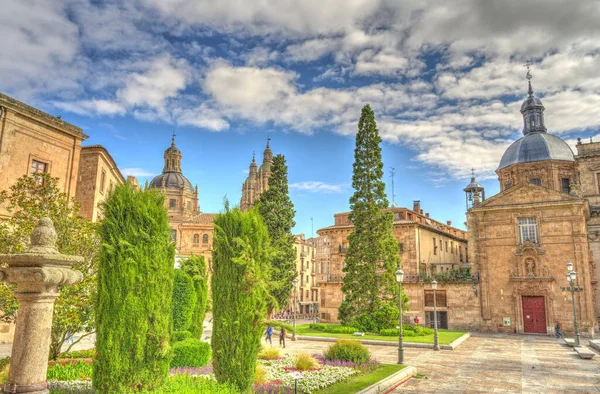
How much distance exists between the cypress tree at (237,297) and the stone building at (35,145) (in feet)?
54.8

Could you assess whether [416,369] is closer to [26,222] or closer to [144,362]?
[144,362]

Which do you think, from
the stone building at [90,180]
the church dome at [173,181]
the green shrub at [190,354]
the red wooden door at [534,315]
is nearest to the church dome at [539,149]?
the red wooden door at [534,315]

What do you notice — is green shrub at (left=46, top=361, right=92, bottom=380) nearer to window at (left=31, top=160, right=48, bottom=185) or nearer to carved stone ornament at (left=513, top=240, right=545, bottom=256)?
window at (left=31, top=160, right=48, bottom=185)

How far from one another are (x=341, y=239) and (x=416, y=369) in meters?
27.4

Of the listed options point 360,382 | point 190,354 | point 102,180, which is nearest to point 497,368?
point 360,382

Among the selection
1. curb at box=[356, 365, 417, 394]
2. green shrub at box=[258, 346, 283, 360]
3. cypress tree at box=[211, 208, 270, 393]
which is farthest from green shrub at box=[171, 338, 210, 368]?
curb at box=[356, 365, 417, 394]

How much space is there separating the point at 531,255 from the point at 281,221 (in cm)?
2144

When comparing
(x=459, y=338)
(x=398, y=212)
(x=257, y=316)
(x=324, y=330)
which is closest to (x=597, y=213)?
(x=398, y=212)

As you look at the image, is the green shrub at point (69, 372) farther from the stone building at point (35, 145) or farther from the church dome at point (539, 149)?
the church dome at point (539, 149)

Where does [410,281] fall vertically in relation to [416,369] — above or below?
above

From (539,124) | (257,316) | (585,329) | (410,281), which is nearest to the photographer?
(257,316)

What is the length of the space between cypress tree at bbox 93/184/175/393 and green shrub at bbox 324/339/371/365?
9.34 m

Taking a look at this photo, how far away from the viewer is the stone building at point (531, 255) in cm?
3394

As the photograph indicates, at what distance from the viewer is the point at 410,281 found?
3966 centimetres
